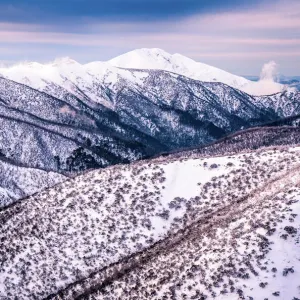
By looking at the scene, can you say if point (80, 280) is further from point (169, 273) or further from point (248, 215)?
point (248, 215)

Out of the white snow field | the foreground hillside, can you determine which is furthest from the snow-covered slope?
the white snow field

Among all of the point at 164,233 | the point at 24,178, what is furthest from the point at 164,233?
the point at 24,178

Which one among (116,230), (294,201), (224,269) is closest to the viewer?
(224,269)

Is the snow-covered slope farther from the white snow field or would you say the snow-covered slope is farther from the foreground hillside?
the white snow field

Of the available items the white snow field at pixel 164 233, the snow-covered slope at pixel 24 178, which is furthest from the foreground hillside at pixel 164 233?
the snow-covered slope at pixel 24 178

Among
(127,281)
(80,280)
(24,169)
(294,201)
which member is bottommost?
(24,169)

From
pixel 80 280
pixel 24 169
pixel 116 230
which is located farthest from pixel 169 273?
pixel 24 169

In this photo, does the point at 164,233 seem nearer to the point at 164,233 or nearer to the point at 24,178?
the point at 164,233

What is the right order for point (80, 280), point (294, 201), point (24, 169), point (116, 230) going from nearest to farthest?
point (294, 201)
point (80, 280)
point (116, 230)
point (24, 169)

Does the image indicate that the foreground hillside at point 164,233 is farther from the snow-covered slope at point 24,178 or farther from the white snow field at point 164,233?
the snow-covered slope at point 24,178
